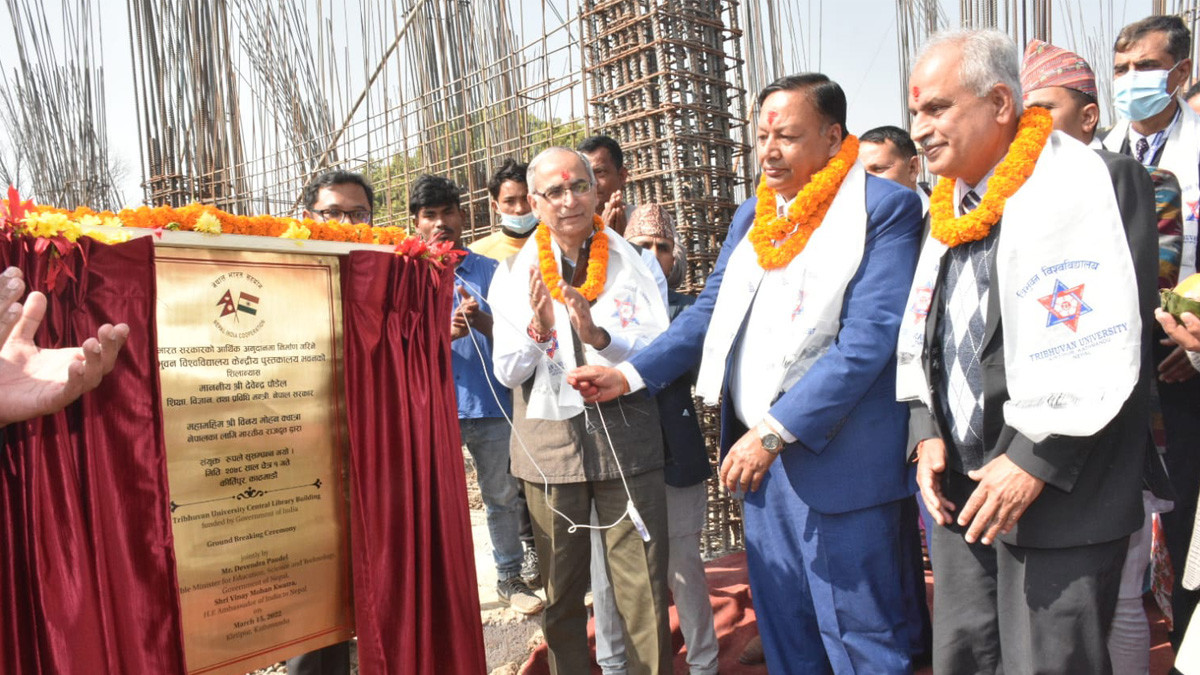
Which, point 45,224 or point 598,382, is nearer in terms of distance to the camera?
point 45,224

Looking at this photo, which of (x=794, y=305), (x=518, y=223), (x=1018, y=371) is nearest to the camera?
(x=1018, y=371)

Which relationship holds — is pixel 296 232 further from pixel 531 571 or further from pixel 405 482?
pixel 531 571

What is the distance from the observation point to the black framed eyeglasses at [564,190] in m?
2.69

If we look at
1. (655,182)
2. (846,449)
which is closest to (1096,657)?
(846,449)

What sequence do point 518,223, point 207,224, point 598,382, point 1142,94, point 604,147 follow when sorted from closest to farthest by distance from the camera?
1. point 207,224
2. point 598,382
3. point 1142,94
4. point 604,147
5. point 518,223

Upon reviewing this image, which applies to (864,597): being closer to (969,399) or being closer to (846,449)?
(846,449)

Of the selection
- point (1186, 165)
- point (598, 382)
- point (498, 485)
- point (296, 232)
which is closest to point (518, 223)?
point (498, 485)

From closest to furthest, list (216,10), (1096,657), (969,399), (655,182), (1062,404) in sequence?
(1062,404) → (1096,657) → (969,399) → (655,182) → (216,10)

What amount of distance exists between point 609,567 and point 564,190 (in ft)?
3.97

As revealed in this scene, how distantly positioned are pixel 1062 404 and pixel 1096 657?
1.77 ft

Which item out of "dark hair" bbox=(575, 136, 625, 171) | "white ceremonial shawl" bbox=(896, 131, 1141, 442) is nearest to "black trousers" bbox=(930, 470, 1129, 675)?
"white ceremonial shawl" bbox=(896, 131, 1141, 442)

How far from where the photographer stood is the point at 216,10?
209 inches

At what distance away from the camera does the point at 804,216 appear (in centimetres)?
224

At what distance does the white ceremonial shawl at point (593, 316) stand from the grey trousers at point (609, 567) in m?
0.28
